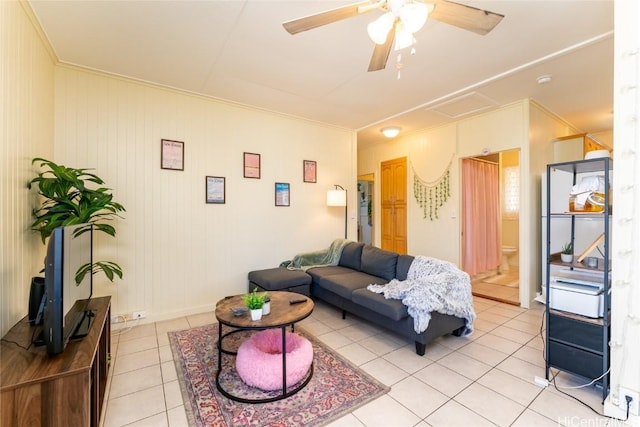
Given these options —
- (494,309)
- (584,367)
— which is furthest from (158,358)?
(494,309)

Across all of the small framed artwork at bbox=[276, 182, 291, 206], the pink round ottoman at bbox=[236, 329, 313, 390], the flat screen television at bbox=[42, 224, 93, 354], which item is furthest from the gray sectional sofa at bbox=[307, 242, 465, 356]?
the flat screen television at bbox=[42, 224, 93, 354]

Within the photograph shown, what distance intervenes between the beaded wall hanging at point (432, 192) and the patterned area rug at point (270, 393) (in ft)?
10.6

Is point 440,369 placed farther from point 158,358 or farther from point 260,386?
point 158,358

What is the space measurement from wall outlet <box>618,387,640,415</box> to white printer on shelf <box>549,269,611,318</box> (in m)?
0.43

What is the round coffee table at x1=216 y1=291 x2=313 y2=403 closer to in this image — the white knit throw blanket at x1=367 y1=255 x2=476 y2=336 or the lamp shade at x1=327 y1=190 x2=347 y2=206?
the white knit throw blanket at x1=367 y1=255 x2=476 y2=336

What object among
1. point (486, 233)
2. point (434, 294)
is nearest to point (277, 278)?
point (434, 294)

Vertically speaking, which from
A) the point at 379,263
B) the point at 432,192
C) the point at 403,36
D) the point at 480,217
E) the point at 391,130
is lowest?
the point at 379,263

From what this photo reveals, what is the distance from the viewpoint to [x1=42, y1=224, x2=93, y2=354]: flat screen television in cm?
132

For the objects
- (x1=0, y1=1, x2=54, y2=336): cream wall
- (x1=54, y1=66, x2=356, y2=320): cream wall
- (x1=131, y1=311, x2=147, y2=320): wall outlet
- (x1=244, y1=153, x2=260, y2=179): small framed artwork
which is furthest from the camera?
(x1=244, y1=153, x2=260, y2=179): small framed artwork

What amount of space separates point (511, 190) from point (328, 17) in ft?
20.3

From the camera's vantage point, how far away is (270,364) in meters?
1.93

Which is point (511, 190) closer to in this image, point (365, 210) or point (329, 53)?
point (365, 210)

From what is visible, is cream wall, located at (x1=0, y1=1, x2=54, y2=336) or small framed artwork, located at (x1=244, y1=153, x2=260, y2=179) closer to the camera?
cream wall, located at (x1=0, y1=1, x2=54, y2=336)

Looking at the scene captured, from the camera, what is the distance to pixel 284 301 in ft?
7.84
